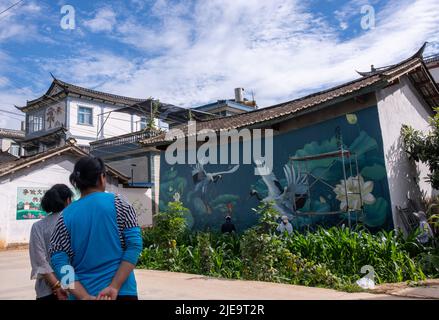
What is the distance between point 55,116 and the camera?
90.0ft

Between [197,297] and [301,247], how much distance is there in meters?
2.73

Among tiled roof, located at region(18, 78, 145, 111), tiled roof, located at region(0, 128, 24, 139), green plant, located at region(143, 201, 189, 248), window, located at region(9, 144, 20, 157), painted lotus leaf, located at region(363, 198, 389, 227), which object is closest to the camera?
painted lotus leaf, located at region(363, 198, 389, 227)

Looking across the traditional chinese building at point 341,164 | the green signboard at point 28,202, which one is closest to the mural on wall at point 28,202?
the green signboard at point 28,202

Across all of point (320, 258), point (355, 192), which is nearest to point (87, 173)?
point (320, 258)

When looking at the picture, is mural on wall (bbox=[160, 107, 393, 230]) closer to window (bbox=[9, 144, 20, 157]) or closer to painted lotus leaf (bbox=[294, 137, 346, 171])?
painted lotus leaf (bbox=[294, 137, 346, 171])

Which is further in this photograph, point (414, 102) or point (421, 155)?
point (414, 102)

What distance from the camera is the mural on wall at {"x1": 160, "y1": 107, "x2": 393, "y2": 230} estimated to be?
8.72 m

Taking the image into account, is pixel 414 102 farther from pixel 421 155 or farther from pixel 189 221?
pixel 189 221

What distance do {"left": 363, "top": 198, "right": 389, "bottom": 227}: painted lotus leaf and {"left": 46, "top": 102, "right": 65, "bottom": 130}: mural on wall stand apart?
22384 mm

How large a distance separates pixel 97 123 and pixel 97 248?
88.3ft

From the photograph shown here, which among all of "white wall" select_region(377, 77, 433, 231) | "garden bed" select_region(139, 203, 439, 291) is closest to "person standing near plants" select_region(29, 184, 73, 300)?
"garden bed" select_region(139, 203, 439, 291)

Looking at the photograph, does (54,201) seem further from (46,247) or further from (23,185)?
(23,185)
